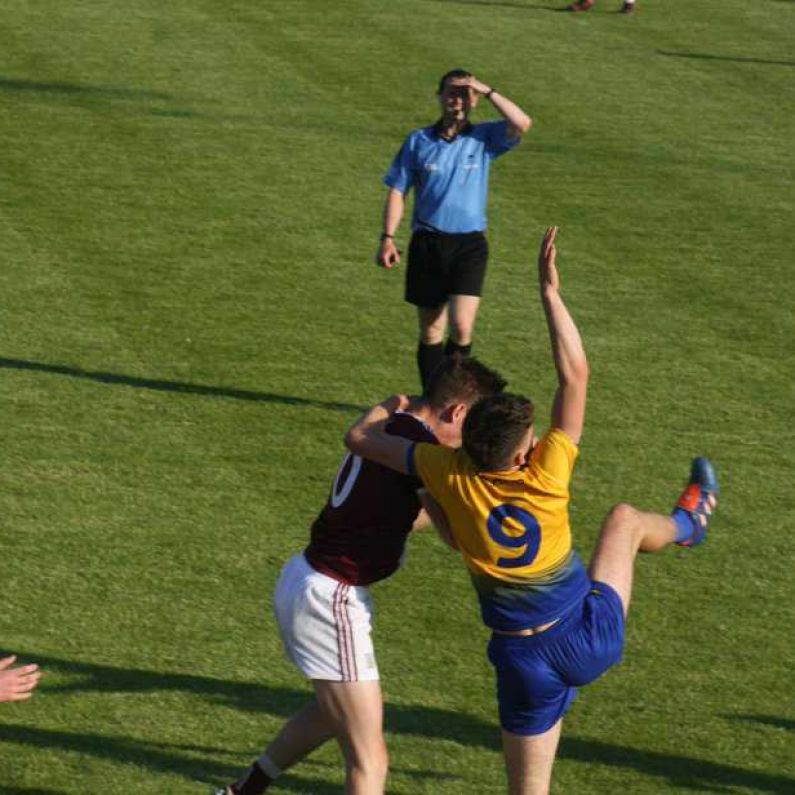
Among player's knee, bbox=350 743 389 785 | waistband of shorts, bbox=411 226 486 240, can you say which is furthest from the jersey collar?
player's knee, bbox=350 743 389 785

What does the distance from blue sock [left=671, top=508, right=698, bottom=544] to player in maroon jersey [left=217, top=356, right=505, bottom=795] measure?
52.3 inches

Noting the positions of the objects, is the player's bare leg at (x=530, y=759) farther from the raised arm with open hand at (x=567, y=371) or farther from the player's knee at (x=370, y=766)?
the raised arm with open hand at (x=567, y=371)

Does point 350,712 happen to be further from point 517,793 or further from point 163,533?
point 163,533

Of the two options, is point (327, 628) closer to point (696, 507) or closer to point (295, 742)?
point (295, 742)

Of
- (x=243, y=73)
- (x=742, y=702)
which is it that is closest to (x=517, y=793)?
(x=742, y=702)

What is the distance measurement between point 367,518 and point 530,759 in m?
1.13

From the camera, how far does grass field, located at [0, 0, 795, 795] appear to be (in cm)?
923

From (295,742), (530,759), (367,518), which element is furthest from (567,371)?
(295,742)

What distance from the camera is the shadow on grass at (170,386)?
13.6 metres

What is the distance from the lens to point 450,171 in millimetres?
13055

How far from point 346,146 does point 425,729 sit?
1268cm

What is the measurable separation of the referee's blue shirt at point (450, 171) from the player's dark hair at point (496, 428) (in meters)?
6.22

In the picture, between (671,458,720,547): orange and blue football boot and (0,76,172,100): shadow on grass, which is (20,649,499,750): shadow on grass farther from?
(0,76,172,100): shadow on grass

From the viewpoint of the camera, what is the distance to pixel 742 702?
9.48 m
